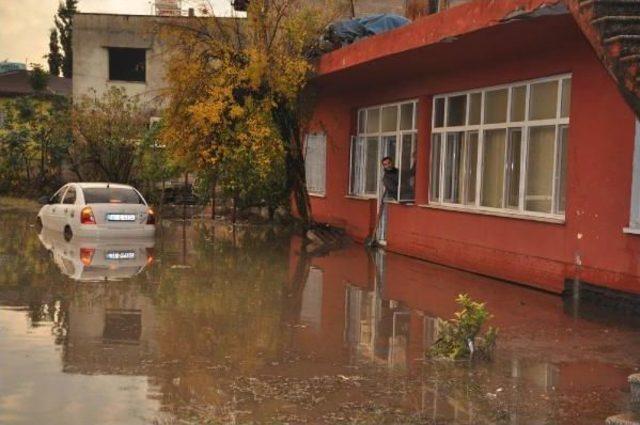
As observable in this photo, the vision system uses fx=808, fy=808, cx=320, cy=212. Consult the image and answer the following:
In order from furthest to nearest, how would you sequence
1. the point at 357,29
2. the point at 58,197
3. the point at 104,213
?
the point at 58,197 → the point at 357,29 → the point at 104,213

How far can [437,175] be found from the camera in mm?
16312

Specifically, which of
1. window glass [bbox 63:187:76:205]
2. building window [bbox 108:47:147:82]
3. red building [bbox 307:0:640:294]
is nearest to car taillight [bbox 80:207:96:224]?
window glass [bbox 63:187:76:205]

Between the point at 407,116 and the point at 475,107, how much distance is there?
3139mm

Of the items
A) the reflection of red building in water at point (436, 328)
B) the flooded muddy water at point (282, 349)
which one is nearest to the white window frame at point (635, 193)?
the flooded muddy water at point (282, 349)

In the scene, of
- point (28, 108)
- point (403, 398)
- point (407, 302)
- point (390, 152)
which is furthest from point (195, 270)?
point (28, 108)

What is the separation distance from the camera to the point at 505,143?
13.8 m

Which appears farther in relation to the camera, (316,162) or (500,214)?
(316,162)

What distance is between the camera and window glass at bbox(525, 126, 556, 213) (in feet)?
41.8

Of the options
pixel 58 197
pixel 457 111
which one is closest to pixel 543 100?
pixel 457 111

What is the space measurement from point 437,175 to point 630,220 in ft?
19.0

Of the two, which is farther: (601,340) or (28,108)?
(28,108)

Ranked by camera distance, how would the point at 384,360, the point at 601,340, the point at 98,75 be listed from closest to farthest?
the point at 384,360, the point at 601,340, the point at 98,75

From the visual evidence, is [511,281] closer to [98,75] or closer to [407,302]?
[407,302]

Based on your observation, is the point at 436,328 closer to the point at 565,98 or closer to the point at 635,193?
the point at 635,193
